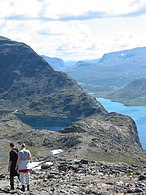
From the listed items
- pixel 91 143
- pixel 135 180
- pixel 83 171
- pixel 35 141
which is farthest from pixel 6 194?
pixel 35 141

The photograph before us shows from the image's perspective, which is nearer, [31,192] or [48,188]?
[31,192]

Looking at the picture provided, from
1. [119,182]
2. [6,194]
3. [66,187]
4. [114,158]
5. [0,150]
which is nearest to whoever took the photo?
[6,194]

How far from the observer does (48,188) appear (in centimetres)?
3494

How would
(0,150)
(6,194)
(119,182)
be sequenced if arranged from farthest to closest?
(0,150)
(119,182)
(6,194)

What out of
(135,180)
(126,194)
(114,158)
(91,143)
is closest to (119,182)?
(135,180)

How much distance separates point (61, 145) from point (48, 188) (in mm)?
134797

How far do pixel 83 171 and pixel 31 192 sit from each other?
1588 centimetres

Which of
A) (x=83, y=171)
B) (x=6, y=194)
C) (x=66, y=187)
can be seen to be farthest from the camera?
(x=83, y=171)

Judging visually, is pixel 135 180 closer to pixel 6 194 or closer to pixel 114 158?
pixel 6 194

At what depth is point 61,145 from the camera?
16925 cm

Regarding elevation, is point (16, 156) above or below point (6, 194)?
above

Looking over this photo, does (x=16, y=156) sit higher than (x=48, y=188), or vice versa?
(x=16, y=156)

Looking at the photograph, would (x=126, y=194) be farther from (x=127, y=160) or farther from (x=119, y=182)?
(x=127, y=160)

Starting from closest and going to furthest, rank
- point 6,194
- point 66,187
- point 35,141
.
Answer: point 6,194
point 66,187
point 35,141
